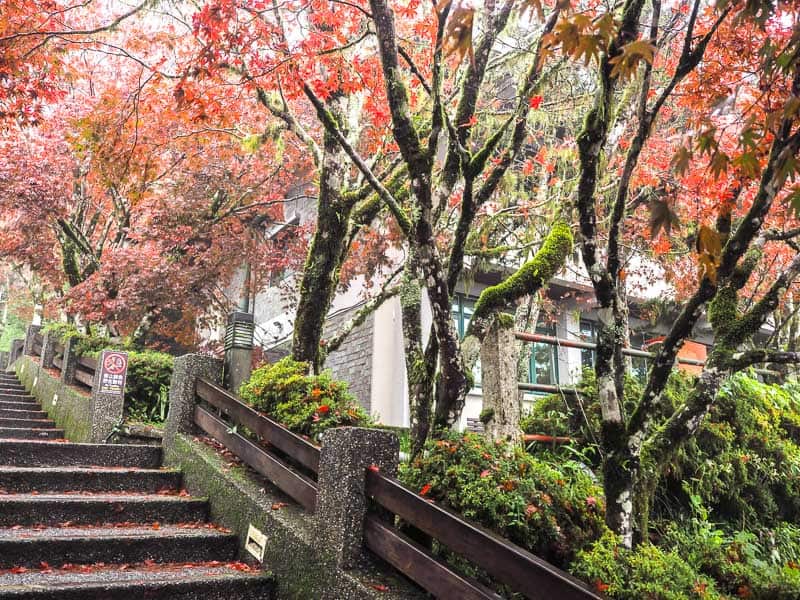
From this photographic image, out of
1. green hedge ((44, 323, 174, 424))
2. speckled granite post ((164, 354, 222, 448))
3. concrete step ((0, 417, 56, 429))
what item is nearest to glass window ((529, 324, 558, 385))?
green hedge ((44, 323, 174, 424))

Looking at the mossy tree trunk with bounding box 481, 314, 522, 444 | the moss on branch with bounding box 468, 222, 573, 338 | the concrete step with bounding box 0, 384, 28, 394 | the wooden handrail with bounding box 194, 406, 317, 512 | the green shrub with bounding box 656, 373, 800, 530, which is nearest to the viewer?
the wooden handrail with bounding box 194, 406, 317, 512

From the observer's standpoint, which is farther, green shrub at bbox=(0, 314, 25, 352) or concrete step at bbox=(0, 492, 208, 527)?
green shrub at bbox=(0, 314, 25, 352)

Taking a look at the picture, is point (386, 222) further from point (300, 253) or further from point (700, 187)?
point (700, 187)

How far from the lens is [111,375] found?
887 cm

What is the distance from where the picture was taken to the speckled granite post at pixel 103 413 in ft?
28.3

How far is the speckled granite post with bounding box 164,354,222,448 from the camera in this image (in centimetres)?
674

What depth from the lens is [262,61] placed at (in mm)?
6875

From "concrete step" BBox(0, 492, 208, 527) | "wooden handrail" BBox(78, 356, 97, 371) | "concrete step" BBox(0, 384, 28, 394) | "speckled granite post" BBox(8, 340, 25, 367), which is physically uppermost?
"speckled granite post" BBox(8, 340, 25, 367)

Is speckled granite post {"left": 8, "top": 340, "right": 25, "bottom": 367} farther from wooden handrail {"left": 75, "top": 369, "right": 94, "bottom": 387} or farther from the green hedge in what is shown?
the green hedge

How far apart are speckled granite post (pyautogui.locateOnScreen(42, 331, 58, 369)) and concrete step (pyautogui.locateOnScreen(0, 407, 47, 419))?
1.46m

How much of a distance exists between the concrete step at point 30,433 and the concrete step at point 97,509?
216 inches

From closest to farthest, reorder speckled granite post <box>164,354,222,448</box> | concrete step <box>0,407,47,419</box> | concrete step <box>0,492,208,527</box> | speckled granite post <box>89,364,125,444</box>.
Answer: concrete step <box>0,492,208,527</box>, speckled granite post <box>164,354,222,448</box>, speckled granite post <box>89,364,125,444</box>, concrete step <box>0,407,47,419</box>

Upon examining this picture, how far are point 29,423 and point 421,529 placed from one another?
398 inches

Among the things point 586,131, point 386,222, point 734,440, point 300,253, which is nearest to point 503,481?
point 586,131
